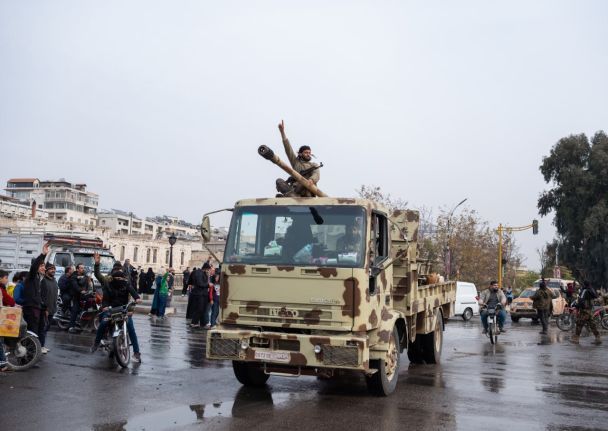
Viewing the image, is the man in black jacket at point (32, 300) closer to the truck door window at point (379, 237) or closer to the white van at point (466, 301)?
the truck door window at point (379, 237)

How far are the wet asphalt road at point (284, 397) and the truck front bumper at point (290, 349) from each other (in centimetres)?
58

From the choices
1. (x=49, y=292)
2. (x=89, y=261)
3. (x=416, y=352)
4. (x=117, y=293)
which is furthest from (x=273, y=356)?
(x=89, y=261)

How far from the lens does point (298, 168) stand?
10.5 metres

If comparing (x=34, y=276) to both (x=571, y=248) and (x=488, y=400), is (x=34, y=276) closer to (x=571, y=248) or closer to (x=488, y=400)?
(x=488, y=400)

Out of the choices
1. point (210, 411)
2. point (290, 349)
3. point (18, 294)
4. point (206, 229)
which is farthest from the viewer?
point (18, 294)

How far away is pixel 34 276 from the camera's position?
12.2 m

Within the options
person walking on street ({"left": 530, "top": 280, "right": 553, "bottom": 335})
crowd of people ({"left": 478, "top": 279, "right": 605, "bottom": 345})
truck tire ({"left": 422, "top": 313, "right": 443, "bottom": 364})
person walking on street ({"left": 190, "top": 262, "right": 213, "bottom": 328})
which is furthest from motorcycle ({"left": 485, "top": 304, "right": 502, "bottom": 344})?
person walking on street ({"left": 190, "top": 262, "right": 213, "bottom": 328})

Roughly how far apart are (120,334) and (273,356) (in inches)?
160

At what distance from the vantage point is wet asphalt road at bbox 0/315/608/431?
25.5 ft

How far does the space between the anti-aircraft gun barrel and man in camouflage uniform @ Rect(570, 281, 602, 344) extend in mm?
14000

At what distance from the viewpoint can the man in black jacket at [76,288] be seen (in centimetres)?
1752

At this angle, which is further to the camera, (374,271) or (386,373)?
(386,373)

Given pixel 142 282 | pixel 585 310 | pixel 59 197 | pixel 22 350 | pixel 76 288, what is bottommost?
pixel 22 350

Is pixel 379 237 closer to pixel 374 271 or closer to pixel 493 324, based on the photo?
pixel 374 271
